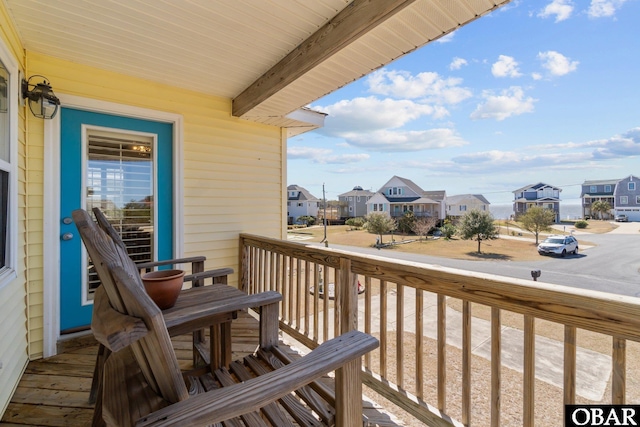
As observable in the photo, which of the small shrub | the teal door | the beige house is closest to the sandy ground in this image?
the small shrub

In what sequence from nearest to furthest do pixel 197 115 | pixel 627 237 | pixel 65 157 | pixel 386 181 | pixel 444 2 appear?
pixel 444 2
pixel 65 157
pixel 197 115
pixel 627 237
pixel 386 181

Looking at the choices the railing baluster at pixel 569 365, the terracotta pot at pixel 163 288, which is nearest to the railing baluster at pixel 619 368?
the railing baluster at pixel 569 365

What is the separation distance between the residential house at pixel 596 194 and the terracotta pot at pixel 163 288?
28.2ft

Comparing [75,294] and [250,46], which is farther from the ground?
[250,46]

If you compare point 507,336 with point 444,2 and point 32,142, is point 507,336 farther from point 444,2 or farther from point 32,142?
point 32,142

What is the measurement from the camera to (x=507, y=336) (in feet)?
18.8

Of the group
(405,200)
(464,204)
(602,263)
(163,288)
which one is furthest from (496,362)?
(405,200)

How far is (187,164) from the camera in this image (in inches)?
116

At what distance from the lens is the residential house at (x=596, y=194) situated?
6626mm

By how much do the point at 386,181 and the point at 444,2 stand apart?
73.2 feet

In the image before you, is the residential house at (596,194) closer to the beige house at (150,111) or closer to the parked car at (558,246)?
the parked car at (558,246)

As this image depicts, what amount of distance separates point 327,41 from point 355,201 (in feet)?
70.8

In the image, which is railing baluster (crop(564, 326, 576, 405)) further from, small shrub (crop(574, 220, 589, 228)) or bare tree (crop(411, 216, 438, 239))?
bare tree (crop(411, 216, 438, 239))

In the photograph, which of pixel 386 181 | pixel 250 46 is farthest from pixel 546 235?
pixel 386 181
